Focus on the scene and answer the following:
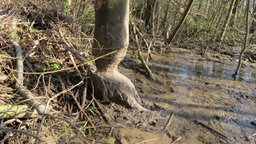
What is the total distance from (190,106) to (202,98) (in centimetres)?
57

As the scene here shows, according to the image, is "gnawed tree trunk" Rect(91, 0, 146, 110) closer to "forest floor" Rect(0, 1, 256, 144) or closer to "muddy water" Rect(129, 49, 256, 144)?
"forest floor" Rect(0, 1, 256, 144)

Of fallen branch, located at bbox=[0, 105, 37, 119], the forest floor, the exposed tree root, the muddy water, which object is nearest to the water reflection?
the muddy water

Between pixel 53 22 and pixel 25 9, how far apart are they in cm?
60

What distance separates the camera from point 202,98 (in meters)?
5.61

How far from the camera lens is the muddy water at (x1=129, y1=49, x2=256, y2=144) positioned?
438cm

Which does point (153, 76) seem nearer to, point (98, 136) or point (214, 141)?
point (214, 141)

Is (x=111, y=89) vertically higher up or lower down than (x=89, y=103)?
higher up

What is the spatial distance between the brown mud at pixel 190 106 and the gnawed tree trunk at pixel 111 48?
0.20 meters

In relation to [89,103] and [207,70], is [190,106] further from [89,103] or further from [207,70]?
[207,70]

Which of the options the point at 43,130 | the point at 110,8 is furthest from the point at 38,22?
the point at 43,130

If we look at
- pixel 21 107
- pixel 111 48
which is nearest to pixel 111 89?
pixel 111 48

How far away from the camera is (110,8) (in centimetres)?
402

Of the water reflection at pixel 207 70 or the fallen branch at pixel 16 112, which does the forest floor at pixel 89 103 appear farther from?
the water reflection at pixel 207 70

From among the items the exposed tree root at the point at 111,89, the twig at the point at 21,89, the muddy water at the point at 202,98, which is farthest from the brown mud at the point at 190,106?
the twig at the point at 21,89
